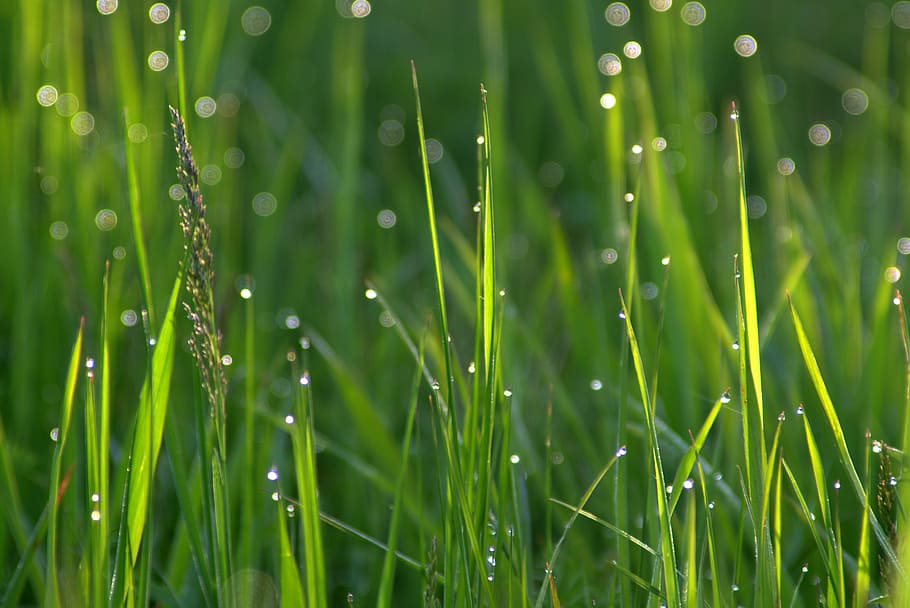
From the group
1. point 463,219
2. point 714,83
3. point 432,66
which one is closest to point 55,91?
point 463,219

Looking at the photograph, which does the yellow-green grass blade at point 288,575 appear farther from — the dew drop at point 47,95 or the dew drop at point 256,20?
the dew drop at point 256,20

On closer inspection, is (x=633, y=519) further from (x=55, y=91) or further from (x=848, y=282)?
(x=55, y=91)

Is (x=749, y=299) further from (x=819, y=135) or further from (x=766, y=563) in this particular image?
(x=819, y=135)

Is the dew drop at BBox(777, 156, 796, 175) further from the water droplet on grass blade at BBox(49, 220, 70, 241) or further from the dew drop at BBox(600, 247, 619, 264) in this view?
the water droplet on grass blade at BBox(49, 220, 70, 241)

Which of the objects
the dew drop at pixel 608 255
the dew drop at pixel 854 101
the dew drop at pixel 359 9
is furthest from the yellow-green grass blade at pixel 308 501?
the dew drop at pixel 854 101

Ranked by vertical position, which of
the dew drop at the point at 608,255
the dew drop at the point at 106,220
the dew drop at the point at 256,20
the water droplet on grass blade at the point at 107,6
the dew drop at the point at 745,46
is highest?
the dew drop at the point at 256,20
